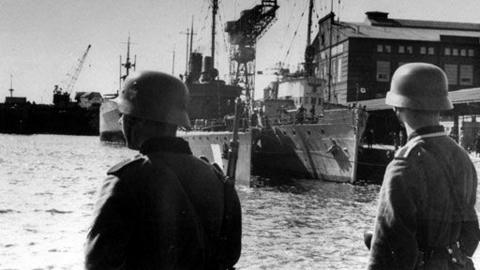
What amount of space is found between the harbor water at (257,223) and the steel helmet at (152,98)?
512 cm

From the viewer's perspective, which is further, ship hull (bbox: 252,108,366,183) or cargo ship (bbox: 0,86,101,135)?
cargo ship (bbox: 0,86,101,135)

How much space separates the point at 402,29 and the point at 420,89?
55869mm

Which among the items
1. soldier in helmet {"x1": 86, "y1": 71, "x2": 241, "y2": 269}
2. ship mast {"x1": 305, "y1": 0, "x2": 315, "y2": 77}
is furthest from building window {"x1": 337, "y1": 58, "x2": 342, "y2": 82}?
soldier in helmet {"x1": 86, "y1": 71, "x2": 241, "y2": 269}

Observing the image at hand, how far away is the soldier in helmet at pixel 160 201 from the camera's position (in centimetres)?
219

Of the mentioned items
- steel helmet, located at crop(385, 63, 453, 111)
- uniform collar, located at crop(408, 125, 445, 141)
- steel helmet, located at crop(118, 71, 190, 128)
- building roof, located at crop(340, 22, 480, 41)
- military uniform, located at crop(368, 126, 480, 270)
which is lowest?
military uniform, located at crop(368, 126, 480, 270)

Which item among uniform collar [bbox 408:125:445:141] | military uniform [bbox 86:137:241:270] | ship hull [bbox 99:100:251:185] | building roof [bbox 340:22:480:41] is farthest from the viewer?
building roof [bbox 340:22:480:41]

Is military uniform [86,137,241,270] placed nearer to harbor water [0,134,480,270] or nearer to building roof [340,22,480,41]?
harbor water [0,134,480,270]

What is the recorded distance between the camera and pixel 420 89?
3.12 meters

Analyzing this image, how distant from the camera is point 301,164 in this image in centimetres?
3066

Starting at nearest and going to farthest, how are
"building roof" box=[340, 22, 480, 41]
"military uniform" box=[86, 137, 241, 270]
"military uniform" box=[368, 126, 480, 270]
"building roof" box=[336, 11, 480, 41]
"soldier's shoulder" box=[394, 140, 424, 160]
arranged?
"military uniform" box=[86, 137, 241, 270] < "military uniform" box=[368, 126, 480, 270] < "soldier's shoulder" box=[394, 140, 424, 160] < "building roof" box=[340, 22, 480, 41] < "building roof" box=[336, 11, 480, 41]

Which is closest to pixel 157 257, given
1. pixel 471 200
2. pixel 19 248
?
pixel 471 200

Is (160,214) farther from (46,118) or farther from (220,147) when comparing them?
(46,118)

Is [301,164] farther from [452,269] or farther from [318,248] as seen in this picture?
[452,269]

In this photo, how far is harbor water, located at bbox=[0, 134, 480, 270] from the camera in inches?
368
